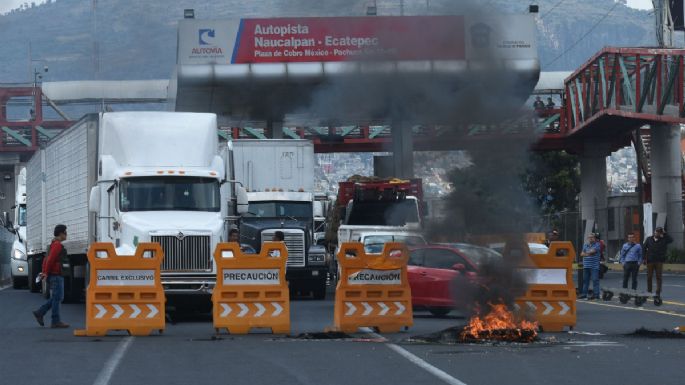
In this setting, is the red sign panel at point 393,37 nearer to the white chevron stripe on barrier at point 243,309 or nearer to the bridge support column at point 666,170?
the white chevron stripe on barrier at point 243,309

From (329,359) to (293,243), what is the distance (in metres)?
19.1

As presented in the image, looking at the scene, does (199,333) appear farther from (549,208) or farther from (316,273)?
(549,208)

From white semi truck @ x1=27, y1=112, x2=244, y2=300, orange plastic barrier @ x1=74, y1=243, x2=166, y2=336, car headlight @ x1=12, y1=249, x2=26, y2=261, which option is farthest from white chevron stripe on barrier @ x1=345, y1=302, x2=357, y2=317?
car headlight @ x1=12, y1=249, x2=26, y2=261

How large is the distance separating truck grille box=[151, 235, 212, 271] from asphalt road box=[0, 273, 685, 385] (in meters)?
1.31

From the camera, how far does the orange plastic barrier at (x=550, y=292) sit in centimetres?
2178

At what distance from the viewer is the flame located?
19469 millimetres

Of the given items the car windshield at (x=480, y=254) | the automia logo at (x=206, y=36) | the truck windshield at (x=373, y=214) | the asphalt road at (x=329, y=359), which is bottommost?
the asphalt road at (x=329, y=359)

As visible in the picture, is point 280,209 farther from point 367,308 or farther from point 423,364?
point 423,364

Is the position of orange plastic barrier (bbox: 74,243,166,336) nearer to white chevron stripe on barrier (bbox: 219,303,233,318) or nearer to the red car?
white chevron stripe on barrier (bbox: 219,303,233,318)

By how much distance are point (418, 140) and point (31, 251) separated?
19449 mm

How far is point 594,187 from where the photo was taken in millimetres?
64562

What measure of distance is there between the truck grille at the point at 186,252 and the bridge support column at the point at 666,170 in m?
36.8

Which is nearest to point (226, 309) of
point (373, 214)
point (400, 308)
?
point (400, 308)

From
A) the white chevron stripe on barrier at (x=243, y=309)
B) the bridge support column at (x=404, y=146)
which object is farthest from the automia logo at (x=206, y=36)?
the white chevron stripe on barrier at (x=243, y=309)
